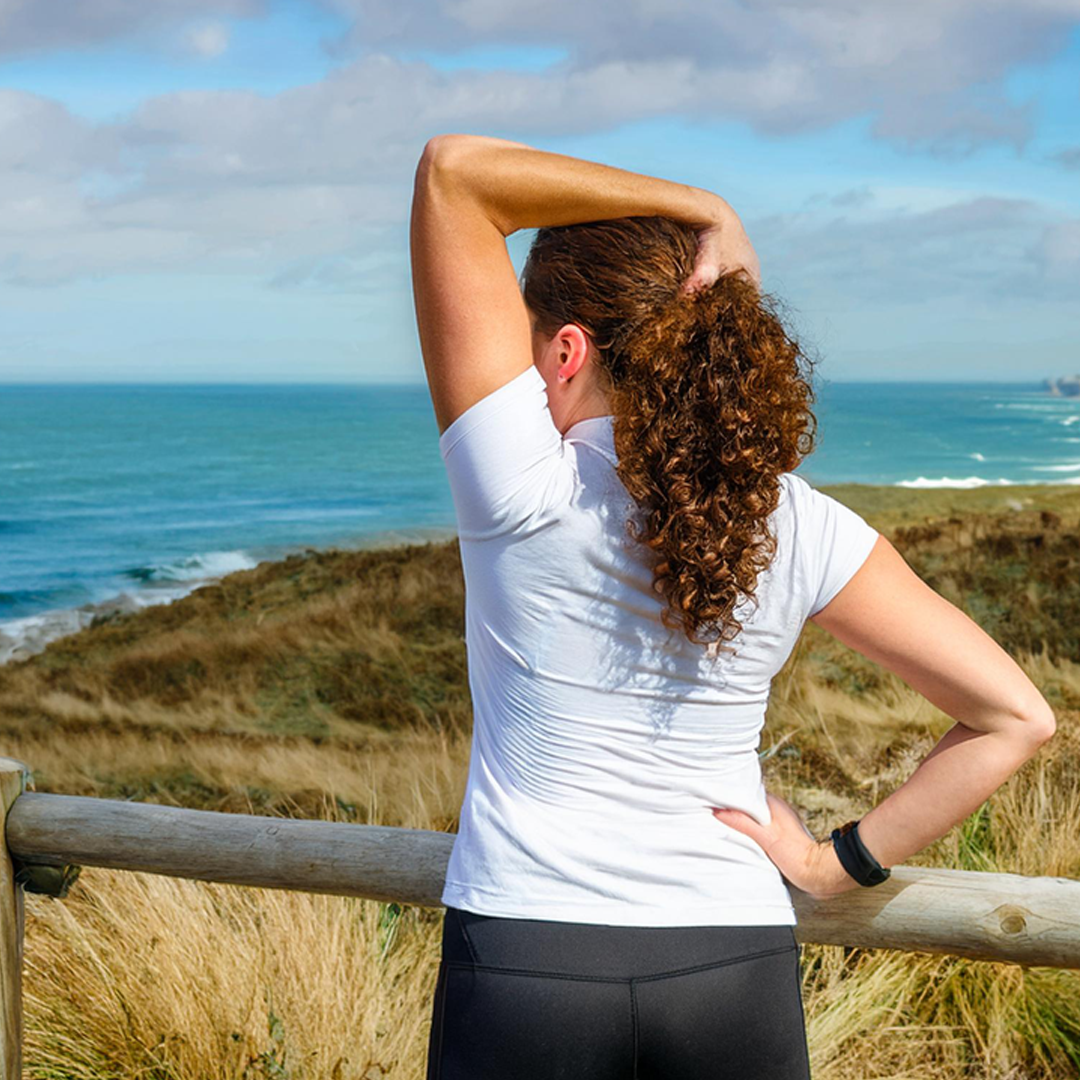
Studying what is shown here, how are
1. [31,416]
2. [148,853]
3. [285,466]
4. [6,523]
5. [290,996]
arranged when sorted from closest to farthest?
[148,853]
[290,996]
[6,523]
[285,466]
[31,416]

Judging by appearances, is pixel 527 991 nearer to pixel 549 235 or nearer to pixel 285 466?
pixel 549 235

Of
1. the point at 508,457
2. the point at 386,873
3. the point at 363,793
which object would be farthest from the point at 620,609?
the point at 363,793

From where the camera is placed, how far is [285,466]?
7838 centimetres

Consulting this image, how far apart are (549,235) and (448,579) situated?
15.4 meters

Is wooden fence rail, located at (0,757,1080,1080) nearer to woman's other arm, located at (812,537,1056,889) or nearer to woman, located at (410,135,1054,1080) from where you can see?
woman's other arm, located at (812,537,1056,889)

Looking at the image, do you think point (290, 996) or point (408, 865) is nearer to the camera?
point (408, 865)

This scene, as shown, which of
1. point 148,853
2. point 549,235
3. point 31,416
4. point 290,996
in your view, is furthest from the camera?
point 31,416

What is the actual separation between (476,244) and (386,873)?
144 cm

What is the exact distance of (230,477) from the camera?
69312mm

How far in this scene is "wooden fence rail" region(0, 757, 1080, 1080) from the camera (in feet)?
6.95

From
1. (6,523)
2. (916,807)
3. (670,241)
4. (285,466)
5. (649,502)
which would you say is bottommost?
(916,807)

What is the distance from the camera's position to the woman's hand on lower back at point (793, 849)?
1570 mm

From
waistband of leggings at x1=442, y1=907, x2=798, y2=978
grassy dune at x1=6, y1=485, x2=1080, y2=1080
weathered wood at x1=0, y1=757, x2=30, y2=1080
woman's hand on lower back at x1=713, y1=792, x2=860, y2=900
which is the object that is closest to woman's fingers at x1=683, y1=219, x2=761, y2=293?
woman's hand on lower back at x1=713, y1=792, x2=860, y2=900

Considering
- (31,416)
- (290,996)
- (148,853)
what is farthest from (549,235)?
(31,416)
